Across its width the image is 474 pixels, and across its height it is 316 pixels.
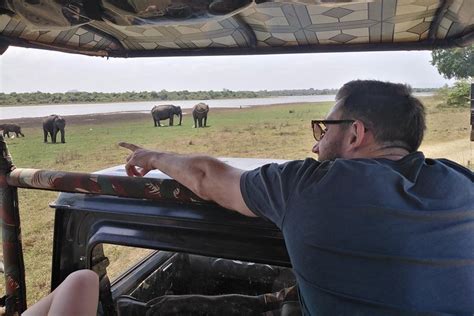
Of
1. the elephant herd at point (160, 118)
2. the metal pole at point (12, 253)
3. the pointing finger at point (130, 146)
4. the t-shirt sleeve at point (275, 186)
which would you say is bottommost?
the metal pole at point (12, 253)

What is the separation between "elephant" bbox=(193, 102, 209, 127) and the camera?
18.6 meters

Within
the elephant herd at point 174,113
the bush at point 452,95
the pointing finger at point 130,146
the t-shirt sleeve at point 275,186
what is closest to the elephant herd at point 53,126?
the elephant herd at point 174,113

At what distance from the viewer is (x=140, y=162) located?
1.71 metres

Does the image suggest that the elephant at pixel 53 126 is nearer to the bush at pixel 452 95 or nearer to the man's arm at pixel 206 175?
the bush at pixel 452 95

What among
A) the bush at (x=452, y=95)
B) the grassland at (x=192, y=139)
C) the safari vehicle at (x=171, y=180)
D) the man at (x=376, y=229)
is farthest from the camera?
the grassland at (x=192, y=139)

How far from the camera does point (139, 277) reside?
215cm

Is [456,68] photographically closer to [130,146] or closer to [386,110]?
[386,110]

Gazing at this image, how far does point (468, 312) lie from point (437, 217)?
26 cm

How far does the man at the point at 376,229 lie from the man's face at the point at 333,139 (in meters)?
0.14

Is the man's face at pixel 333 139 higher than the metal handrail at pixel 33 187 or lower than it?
higher

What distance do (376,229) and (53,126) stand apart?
15.3m

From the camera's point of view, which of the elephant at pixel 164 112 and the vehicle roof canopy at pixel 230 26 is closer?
the vehicle roof canopy at pixel 230 26

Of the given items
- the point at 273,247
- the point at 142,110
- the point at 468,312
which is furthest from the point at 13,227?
the point at 142,110

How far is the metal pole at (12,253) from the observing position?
187 centimetres
